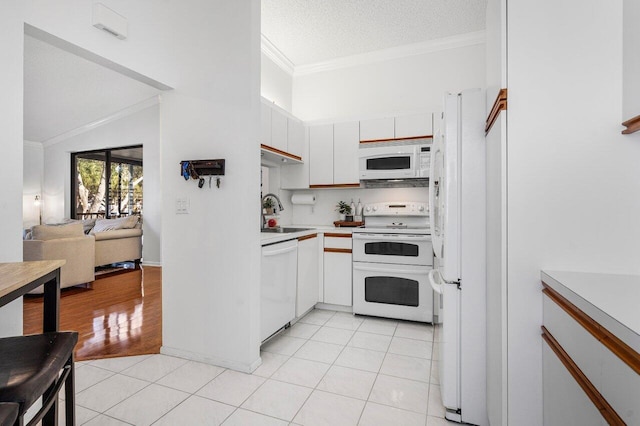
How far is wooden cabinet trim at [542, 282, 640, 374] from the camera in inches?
23.1

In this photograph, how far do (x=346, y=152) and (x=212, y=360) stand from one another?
7.86 ft

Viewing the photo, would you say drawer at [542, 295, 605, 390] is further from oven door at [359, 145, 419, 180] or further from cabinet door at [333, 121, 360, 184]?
cabinet door at [333, 121, 360, 184]

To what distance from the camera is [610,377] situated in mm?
653

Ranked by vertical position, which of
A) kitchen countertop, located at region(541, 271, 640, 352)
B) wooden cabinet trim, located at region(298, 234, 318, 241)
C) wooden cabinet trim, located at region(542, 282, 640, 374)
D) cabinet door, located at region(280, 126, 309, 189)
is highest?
cabinet door, located at region(280, 126, 309, 189)

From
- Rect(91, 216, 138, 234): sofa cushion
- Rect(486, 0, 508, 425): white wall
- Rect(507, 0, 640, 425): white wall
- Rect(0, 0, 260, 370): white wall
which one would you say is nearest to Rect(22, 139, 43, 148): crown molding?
Rect(91, 216, 138, 234): sofa cushion

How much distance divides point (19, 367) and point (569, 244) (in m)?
1.69

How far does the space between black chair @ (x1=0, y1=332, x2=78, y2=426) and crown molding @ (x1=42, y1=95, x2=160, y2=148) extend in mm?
5688

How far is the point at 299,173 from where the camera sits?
A: 3.74m

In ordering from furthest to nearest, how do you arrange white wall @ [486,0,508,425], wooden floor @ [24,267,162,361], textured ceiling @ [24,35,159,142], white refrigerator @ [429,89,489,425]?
1. textured ceiling @ [24,35,159,142]
2. wooden floor @ [24,267,162,361]
3. white refrigerator @ [429,89,489,425]
4. white wall @ [486,0,508,425]

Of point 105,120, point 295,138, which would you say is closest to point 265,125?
point 295,138

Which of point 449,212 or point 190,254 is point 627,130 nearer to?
point 449,212

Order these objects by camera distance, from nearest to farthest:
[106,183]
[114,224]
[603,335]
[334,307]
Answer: [603,335] → [334,307] → [114,224] → [106,183]

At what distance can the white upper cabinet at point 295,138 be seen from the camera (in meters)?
3.35

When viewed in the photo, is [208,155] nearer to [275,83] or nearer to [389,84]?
[275,83]
